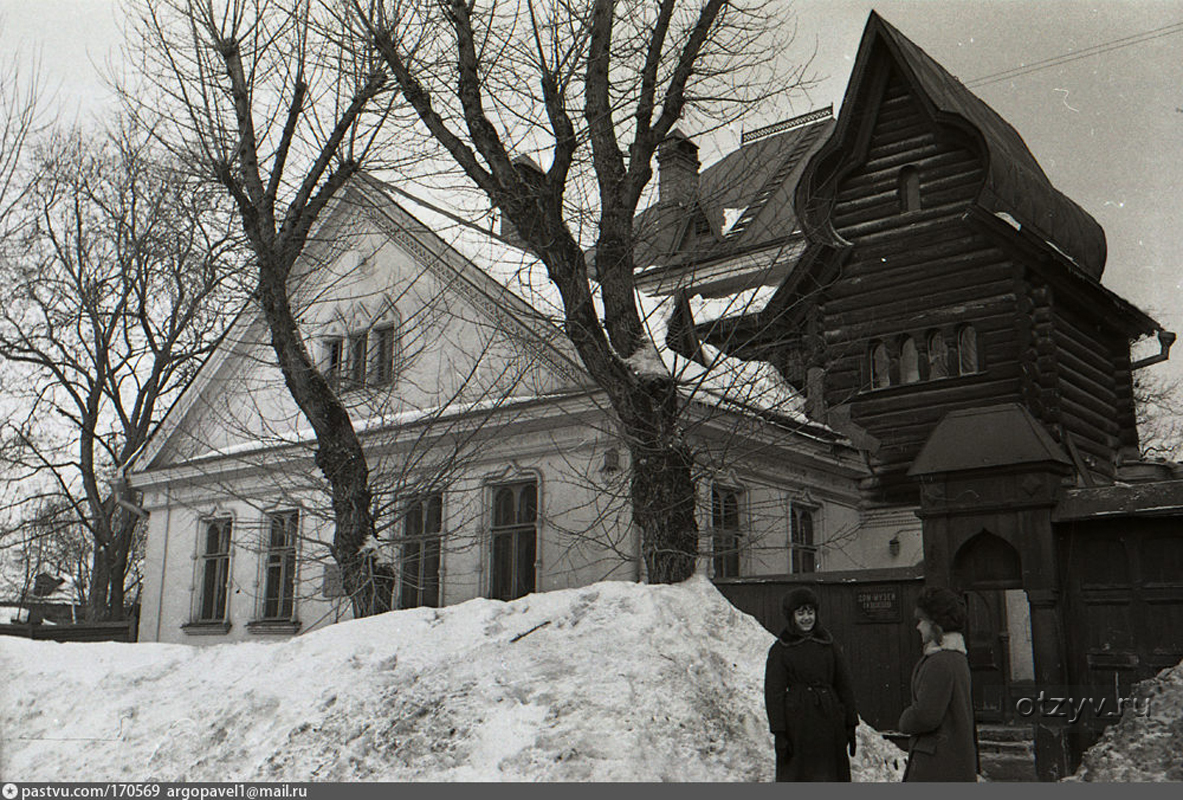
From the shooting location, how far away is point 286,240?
37.9 ft

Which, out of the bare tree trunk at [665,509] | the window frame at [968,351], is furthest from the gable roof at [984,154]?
the bare tree trunk at [665,509]

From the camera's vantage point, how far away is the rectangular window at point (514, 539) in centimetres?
1434

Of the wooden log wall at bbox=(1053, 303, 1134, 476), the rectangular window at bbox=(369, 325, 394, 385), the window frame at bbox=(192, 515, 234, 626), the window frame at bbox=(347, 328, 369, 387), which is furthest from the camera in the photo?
the window frame at bbox=(192, 515, 234, 626)

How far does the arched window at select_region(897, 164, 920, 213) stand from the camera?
58.6 ft

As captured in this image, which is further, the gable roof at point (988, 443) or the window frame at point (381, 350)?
the window frame at point (381, 350)


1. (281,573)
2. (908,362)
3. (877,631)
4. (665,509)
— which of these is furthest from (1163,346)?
(281,573)

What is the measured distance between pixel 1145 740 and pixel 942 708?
309 cm

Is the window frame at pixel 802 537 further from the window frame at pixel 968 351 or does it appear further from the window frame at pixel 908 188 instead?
the window frame at pixel 908 188

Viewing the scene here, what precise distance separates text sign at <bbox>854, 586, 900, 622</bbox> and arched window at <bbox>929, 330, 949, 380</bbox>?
7093 millimetres

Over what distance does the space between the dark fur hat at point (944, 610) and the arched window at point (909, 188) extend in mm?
13478

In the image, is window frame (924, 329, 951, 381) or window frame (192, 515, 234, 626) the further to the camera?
window frame (192, 515, 234, 626)

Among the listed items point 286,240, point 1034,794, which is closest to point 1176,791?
point 1034,794

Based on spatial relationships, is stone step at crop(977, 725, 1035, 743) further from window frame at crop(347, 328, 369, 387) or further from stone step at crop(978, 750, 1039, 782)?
window frame at crop(347, 328, 369, 387)

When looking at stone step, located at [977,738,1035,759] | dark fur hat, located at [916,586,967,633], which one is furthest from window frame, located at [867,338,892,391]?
dark fur hat, located at [916,586,967,633]
